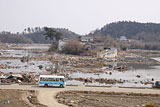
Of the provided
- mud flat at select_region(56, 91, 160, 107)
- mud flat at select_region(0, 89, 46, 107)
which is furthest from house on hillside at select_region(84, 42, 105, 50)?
mud flat at select_region(0, 89, 46, 107)

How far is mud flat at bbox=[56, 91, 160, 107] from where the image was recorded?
48.8 feet

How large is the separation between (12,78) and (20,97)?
714cm

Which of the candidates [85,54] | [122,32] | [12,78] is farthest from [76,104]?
[122,32]

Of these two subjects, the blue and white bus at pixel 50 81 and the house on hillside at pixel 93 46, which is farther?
the house on hillside at pixel 93 46

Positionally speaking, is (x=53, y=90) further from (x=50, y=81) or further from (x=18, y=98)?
(x=18, y=98)

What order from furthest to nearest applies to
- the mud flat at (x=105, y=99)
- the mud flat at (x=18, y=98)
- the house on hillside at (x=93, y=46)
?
the house on hillside at (x=93, y=46) < the mud flat at (x=105, y=99) < the mud flat at (x=18, y=98)

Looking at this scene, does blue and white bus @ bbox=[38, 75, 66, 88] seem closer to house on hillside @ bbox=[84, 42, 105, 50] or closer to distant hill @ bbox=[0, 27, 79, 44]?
house on hillside @ bbox=[84, 42, 105, 50]

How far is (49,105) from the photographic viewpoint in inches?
557

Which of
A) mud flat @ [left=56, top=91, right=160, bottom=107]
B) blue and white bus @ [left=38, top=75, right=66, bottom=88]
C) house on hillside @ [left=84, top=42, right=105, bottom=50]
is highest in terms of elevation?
house on hillside @ [left=84, top=42, right=105, bottom=50]

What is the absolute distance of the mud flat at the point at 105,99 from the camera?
48.8ft

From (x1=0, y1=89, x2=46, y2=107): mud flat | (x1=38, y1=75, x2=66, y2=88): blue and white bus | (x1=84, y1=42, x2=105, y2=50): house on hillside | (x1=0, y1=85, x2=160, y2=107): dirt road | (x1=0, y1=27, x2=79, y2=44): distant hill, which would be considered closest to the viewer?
(x1=0, y1=89, x2=46, y2=107): mud flat

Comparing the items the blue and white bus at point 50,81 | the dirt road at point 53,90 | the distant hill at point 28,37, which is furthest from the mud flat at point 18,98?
the distant hill at point 28,37

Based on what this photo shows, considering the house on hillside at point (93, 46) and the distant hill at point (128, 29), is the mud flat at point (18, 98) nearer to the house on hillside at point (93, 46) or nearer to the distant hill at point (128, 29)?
the house on hillside at point (93, 46)

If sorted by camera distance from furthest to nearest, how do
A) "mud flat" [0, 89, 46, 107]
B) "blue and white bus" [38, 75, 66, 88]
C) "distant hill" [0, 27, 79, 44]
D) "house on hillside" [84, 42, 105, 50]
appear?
"distant hill" [0, 27, 79, 44]
"house on hillside" [84, 42, 105, 50]
"blue and white bus" [38, 75, 66, 88]
"mud flat" [0, 89, 46, 107]
